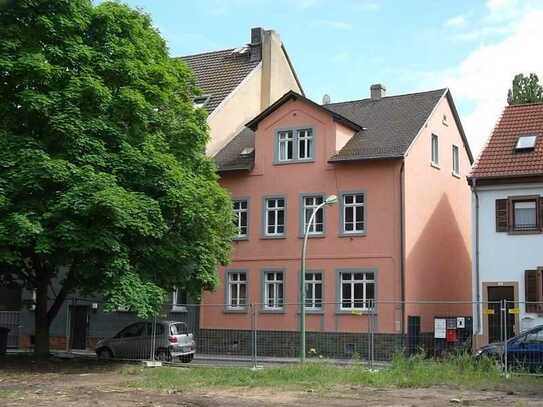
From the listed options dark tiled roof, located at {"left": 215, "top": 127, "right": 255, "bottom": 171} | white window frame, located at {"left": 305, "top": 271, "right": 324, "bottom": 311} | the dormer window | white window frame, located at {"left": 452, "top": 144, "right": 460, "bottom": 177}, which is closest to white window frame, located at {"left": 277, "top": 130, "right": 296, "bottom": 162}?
the dormer window

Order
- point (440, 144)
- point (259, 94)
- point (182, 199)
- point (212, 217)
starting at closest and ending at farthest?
1. point (182, 199)
2. point (212, 217)
3. point (440, 144)
4. point (259, 94)

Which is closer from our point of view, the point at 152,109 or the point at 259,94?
the point at 152,109

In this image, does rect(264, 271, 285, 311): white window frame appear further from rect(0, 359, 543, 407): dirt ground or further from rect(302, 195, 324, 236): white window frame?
rect(0, 359, 543, 407): dirt ground

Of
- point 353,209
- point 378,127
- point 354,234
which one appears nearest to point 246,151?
point 378,127

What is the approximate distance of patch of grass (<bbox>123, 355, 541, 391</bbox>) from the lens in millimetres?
19391

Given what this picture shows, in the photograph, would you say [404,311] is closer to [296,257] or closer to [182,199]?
[296,257]

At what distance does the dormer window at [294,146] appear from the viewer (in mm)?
34375

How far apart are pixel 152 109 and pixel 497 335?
14474 millimetres

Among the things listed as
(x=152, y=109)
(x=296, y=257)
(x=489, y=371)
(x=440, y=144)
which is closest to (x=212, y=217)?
(x=152, y=109)

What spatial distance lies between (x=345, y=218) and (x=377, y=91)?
8.33 metres

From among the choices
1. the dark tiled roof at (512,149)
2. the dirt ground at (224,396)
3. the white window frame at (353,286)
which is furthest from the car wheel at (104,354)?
the dark tiled roof at (512,149)

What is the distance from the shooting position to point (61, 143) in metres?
23.1

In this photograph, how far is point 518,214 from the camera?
99.8ft

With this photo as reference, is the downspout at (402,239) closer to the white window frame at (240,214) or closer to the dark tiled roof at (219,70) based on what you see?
the white window frame at (240,214)
